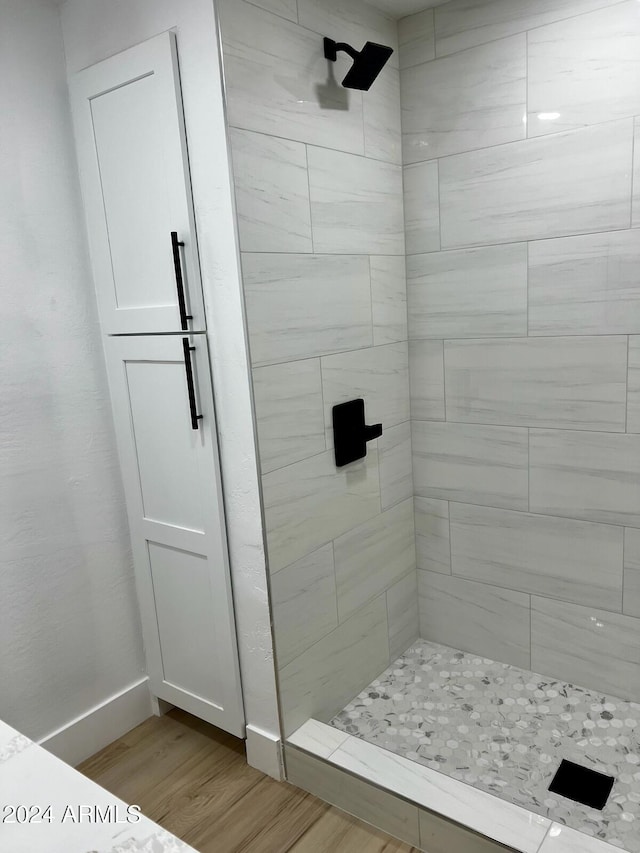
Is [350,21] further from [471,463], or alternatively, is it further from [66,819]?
[66,819]

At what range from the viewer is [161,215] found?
6.10 ft

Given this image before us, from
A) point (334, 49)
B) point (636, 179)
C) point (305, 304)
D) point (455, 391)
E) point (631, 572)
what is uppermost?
point (334, 49)

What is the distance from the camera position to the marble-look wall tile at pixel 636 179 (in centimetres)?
189

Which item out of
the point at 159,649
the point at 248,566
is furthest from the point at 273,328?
the point at 159,649

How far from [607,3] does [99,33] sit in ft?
4.79

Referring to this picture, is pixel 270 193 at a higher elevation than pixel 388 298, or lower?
higher

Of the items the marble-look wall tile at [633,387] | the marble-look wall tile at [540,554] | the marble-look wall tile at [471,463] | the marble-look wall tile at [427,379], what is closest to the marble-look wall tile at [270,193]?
the marble-look wall tile at [427,379]

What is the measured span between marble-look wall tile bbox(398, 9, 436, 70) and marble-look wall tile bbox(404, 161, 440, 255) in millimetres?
344

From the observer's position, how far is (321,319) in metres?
2.02

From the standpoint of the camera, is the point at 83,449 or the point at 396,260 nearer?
the point at 83,449

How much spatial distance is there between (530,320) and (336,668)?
4.39 feet

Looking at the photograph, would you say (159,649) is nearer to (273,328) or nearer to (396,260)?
(273,328)

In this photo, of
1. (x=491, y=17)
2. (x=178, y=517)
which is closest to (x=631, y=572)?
(x=178, y=517)

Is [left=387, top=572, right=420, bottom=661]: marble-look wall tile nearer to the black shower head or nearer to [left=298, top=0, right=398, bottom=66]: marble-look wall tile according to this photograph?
the black shower head
